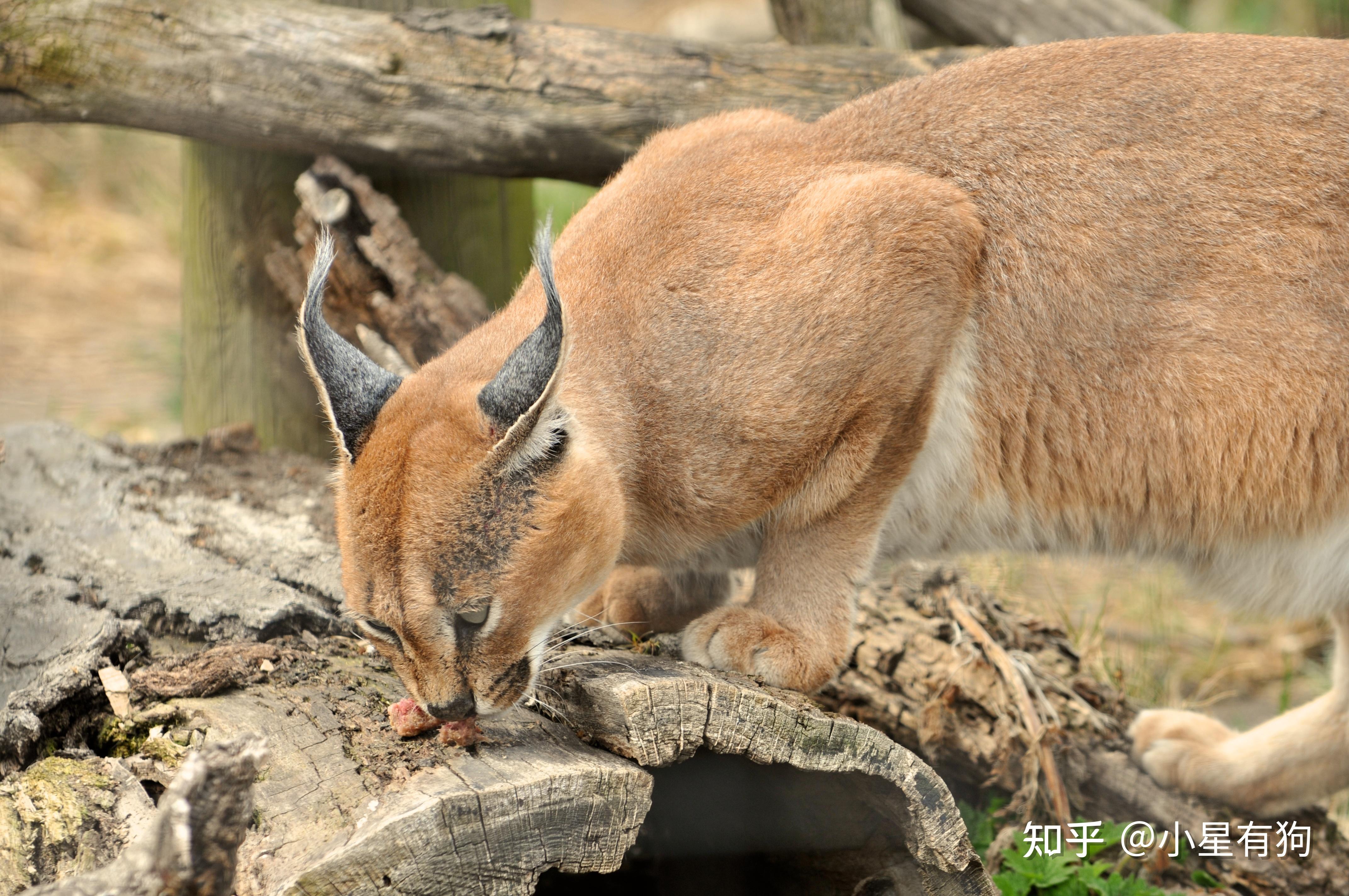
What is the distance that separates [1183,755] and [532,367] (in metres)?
2.75

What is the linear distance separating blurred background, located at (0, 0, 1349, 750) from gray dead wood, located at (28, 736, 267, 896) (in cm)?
304

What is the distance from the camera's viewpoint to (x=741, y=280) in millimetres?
3439

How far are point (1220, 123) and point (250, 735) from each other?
3.17m

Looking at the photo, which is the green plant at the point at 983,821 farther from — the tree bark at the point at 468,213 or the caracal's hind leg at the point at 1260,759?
the tree bark at the point at 468,213

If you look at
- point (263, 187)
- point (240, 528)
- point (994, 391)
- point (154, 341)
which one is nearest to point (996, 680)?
point (994, 391)

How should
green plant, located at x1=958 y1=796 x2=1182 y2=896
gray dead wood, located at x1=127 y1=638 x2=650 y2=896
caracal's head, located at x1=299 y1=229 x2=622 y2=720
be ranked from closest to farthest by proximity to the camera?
1. gray dead wood, located at x1=127 y1=638 x2=650 y2=896
2. caracal's head, located at x1=299 y1=229 x2=622 y2=720
3. green plant, located at x1=958 y1=796 x2=1182 y2=896

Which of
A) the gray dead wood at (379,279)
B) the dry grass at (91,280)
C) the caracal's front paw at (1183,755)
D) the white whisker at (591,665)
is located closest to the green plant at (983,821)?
the caracal's front paw at (1183,755)

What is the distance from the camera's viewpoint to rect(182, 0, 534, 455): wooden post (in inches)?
201

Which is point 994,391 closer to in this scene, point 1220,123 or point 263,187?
point 1220,123

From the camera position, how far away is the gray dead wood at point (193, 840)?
198 centimetres

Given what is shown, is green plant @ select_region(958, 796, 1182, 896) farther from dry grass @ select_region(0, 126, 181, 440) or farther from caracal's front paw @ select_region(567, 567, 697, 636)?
dry grass @ select_region(0, 126, 181, 440)

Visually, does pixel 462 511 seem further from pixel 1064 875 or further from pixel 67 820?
pixel 1064 875

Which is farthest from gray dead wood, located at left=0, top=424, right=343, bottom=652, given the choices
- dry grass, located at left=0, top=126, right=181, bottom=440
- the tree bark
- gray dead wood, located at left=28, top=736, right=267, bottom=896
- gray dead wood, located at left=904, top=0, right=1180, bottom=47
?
gray dead wood, located at left=904, top=0, right=1180, bottom=47

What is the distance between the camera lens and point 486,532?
9.51ft
